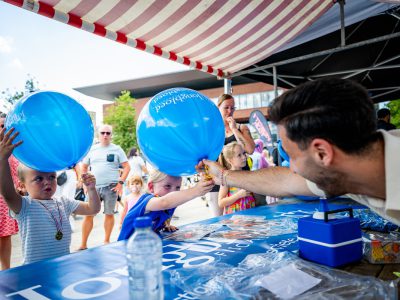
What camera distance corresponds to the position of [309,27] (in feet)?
15.3

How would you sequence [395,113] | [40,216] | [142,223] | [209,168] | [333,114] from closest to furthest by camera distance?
[142,223] → [333,114] → [209,168] → [40,216] → [395,113]

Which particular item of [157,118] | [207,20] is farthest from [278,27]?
[157,118]

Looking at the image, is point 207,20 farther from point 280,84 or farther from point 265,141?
point 280,84

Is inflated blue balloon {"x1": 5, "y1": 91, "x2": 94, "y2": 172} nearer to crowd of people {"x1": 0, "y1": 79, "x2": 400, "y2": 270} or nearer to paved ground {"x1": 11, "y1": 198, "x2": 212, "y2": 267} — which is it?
crowd of people {"x1": 0, "y1": 79, "x2": 400, "y2": 270}

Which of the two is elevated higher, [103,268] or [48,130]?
[48,130]

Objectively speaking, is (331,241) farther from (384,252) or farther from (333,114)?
(333,114)

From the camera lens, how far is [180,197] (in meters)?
1.76

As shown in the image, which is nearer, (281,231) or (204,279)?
(204,279)

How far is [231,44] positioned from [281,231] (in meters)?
3.12

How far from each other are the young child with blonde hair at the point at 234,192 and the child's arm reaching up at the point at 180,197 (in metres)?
0.92

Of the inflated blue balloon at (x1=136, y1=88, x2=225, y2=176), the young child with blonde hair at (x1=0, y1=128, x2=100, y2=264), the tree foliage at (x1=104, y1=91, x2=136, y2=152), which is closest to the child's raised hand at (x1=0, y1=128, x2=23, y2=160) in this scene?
the young child with blonde hair at (x1=0, y1=128, x2=100, y2=264)

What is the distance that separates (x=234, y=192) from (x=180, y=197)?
106cm

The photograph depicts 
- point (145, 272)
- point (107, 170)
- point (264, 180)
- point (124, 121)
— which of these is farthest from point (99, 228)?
point (124, 121)

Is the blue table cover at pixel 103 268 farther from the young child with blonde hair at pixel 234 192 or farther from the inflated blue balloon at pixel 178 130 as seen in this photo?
the young child with blonde hair at pixel 234 192
